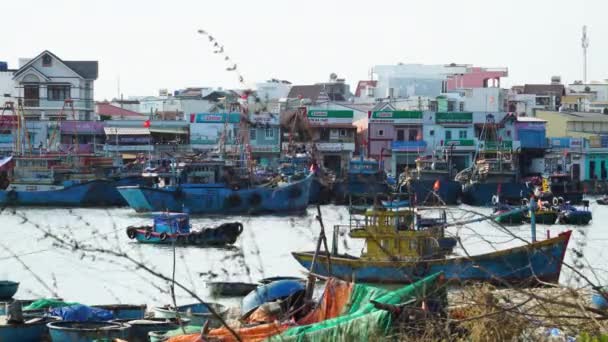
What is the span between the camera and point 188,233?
3020 cm

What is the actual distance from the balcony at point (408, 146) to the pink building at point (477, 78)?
42.5ft

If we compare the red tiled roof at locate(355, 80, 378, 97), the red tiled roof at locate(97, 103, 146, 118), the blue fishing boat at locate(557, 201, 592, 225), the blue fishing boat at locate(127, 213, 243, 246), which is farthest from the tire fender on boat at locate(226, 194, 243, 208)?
the red tiled roof at locate(355, 80, 378, 97)

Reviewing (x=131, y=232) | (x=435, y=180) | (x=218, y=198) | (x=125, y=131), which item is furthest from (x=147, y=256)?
(x=125, y=131)

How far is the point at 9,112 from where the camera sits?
6250 centimetres

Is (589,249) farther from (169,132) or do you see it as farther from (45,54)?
(45,54)

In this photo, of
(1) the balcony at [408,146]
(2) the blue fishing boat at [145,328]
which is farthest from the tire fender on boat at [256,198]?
(2) the blue fishing boat at [145,328]

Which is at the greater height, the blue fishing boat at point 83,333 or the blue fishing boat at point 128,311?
the blue fishing boat at point 83,333

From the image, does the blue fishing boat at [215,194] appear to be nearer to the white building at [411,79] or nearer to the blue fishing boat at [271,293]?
the white building at [411,79]

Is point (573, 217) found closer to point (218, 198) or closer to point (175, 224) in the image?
point (218, 198)

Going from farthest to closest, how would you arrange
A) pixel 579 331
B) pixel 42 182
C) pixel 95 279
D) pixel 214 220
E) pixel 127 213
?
pixel 42 182 < pixel 127 213 < pixel 214 220 < pixel 95 279 < pixel 579 331

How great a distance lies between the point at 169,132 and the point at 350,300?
170ft

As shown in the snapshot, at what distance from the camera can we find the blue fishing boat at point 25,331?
482 inches

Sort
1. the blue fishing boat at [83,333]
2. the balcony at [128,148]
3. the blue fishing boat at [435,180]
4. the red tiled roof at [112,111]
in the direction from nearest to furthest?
the blue fishing boat at [83,333]
the blue fishing boat at [435,180]
the balcony at [128,148]
the red tiled roof at [112,111]

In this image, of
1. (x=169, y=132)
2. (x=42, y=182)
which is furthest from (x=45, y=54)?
(x=42, y=182)
